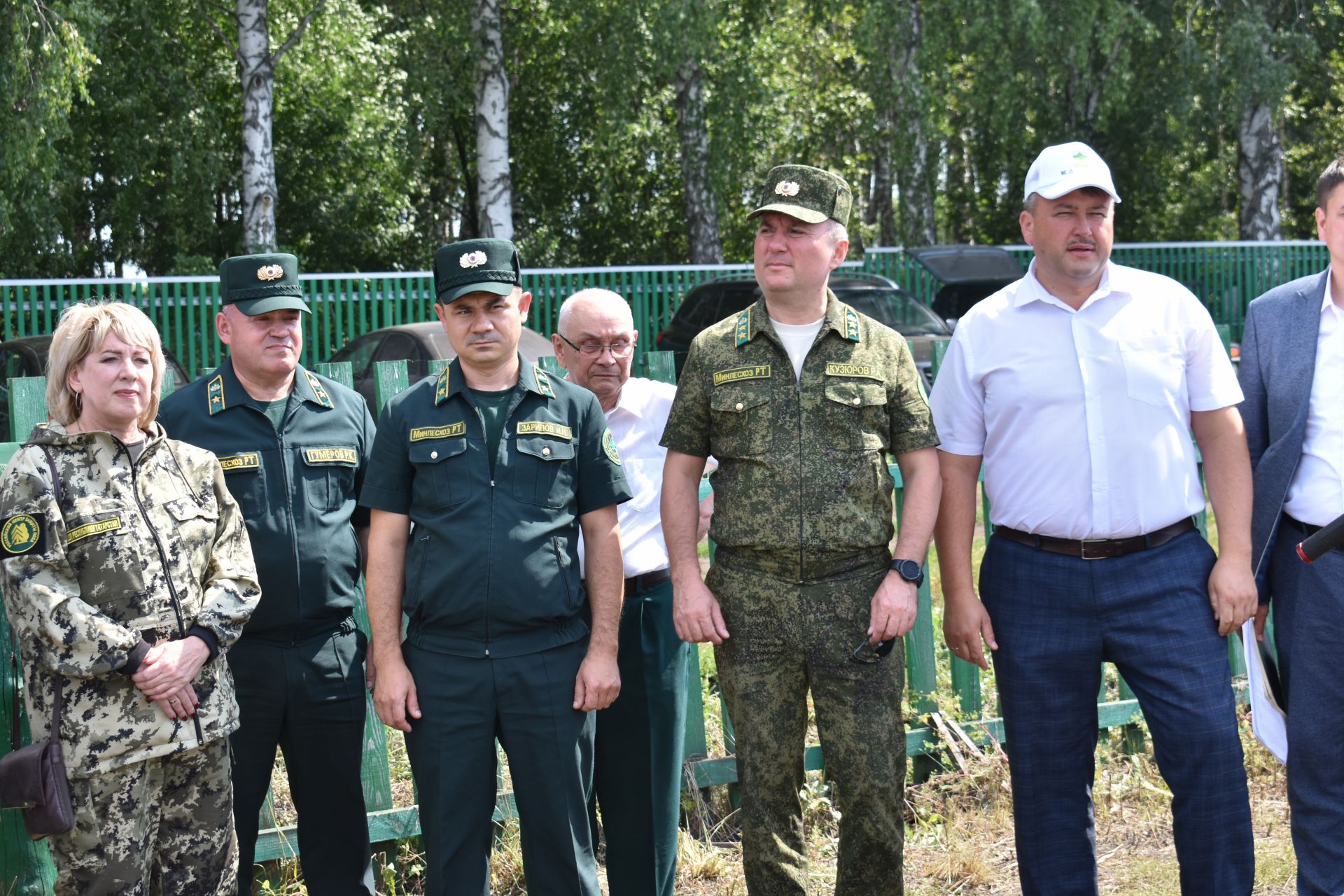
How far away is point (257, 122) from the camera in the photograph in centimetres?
1545

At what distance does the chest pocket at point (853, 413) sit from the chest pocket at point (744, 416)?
0.16 metres

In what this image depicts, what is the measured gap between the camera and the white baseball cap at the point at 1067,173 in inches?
129

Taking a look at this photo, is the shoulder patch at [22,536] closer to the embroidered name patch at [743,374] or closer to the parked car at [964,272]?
the embroidered name patch at [743,374]

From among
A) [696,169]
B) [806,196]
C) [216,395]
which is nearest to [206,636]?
[216,395]

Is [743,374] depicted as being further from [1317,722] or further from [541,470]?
[1317,722]

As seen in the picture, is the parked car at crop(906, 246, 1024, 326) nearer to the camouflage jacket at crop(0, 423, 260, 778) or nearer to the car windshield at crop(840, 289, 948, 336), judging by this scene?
the car windshield at crop(840, 289, 948, 336)

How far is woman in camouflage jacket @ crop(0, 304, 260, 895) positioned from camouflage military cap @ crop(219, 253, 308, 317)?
1.05 feet

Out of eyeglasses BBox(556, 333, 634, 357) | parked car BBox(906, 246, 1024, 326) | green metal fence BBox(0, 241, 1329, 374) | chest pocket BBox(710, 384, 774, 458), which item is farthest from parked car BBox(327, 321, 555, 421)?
chest pocket BBox(710, 384, 774, 458)

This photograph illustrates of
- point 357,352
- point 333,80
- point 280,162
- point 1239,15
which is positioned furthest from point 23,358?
point 1239,15

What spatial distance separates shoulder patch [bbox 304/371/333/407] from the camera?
3.55m

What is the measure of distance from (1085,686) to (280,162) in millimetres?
20658

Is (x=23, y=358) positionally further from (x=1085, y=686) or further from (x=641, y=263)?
(x=641, y=263)

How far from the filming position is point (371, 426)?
3.66m

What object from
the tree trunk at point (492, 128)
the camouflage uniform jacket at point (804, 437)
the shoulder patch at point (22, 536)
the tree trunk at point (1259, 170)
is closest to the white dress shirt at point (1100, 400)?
the camouflage uniform jacket at point (804, 437)
